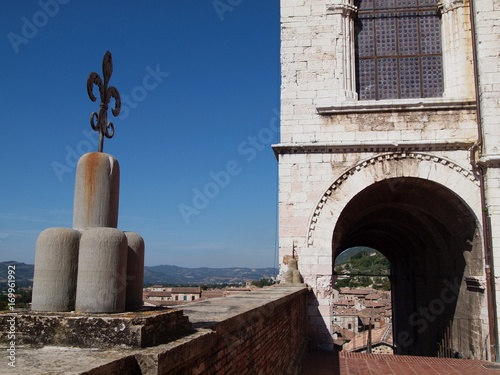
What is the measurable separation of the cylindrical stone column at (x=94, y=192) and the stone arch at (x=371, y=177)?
28.0 feet

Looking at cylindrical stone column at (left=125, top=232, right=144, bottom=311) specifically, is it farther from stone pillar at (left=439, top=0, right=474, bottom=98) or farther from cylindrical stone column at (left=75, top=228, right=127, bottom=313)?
stone pillar at (left=439, top=0, right=474, bottom=98)

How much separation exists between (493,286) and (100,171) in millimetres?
9949

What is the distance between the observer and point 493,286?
1028cm

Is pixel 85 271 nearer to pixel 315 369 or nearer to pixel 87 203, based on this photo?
pixel 87 203

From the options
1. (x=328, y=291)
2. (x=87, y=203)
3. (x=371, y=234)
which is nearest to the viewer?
(x=87, y=203)

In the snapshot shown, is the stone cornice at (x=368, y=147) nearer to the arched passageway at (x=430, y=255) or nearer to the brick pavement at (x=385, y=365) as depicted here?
the arched passageway at (x=430, y=255)

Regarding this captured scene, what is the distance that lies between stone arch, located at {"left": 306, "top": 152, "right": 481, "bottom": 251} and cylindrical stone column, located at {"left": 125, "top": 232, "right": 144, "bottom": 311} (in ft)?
27.9

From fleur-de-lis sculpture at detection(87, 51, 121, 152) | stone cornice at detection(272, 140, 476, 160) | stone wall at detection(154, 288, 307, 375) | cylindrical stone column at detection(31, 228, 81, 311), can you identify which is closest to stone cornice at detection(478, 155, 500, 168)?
stone cornice at detection(272, 140, 476, 160)

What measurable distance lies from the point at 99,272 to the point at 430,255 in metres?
14.2

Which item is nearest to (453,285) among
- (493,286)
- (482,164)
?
(493,286)

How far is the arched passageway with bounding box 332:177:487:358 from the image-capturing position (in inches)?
445

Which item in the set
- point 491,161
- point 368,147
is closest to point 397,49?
point 368,147

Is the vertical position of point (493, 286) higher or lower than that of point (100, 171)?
lower

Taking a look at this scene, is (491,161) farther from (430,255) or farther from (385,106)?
(430,255)
